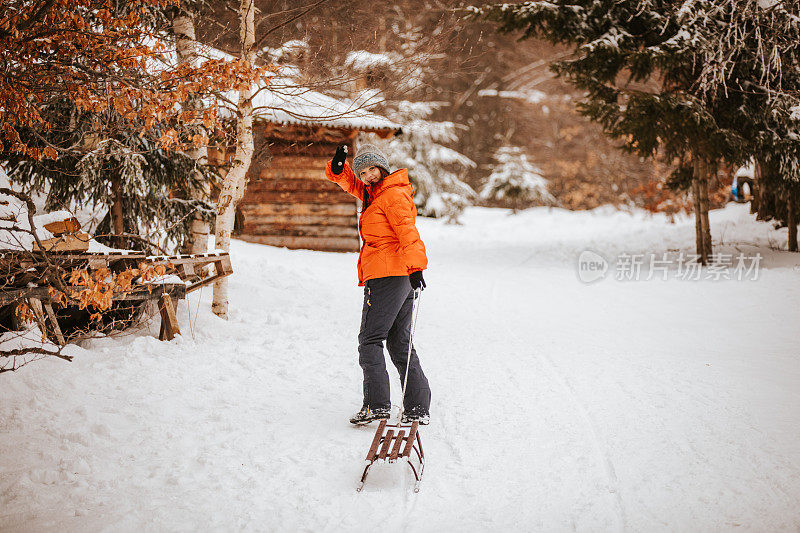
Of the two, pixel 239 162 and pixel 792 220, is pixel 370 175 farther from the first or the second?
pixel 792 220

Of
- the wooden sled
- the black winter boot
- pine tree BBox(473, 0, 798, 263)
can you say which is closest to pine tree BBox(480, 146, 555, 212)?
pine tree BBox(473, 0, 798, 263)

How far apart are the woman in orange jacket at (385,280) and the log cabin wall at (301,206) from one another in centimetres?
1064

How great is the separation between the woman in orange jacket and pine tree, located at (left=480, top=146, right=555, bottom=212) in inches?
944

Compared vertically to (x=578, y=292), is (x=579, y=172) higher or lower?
higher

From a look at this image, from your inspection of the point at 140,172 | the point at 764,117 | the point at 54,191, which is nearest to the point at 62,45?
the point at 140,172

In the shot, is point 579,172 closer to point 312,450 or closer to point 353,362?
point 353,362

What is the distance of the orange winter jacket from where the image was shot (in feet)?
14.2

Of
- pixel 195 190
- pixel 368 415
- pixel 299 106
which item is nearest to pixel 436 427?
pixel 368 415

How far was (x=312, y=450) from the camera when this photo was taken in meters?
4.18

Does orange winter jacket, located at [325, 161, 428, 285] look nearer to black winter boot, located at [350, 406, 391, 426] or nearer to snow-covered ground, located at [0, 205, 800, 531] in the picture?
black winter boot, located at [350, 406, 391, 426]

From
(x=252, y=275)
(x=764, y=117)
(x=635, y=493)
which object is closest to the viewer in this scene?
(x=635, y=493)

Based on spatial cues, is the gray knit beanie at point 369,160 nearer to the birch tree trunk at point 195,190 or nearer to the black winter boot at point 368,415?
the black winter boot at point 368,415

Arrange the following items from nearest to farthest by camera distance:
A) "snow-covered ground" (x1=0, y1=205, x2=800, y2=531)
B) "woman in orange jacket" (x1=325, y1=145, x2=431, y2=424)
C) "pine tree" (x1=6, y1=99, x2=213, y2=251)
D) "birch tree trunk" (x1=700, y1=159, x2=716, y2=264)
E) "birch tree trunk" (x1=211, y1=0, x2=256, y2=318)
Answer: "snow-covered ground" (x1=0, y1=205, x2=800, y2=531) < "woman in orange jacket" (x1=325, y1=145, x2=431, y2=424) < "birch tree trunk" (x1=211, y1=0, x2=256, y2=318) < "pine tree" (x1=6, y1=99, x2=213, y2=251) < "birch tree trunk" (x1=700, y1=159, x2=716, y2=264)

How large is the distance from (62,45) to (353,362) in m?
3.88
